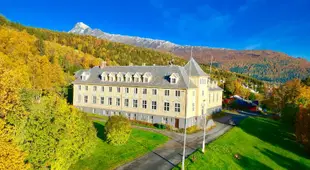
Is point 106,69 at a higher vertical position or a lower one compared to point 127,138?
higher

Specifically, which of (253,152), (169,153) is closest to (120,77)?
(169,153)

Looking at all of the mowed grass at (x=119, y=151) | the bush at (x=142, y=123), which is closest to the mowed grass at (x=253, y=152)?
the mowed grass at (x=119, y=151)

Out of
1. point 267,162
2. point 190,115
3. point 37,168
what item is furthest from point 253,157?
point 37,168

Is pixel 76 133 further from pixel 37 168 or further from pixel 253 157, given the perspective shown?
pixel 253 157

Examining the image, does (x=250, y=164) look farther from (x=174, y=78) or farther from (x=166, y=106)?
(x=174, y=78)

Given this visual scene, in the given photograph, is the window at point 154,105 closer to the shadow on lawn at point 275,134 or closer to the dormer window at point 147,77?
the dormer window at point 147,77

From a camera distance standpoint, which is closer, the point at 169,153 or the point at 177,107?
the point at 169,153
